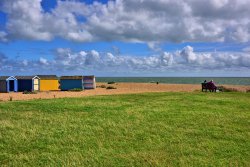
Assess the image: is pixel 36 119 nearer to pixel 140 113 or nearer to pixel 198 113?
pixel 140 113

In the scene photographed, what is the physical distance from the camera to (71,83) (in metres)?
58.4

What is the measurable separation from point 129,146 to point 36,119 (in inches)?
292

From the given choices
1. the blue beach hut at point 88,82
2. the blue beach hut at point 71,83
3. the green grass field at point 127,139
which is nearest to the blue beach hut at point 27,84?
the blue beach hut at point 71,83

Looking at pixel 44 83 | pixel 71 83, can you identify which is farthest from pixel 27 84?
pixel 71 83

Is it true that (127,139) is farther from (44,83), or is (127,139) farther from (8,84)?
(44,83)

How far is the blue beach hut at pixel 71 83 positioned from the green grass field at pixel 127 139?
40.2 metres

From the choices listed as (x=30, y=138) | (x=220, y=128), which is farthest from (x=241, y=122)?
(x=30, y=138)

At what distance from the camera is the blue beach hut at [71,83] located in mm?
58266

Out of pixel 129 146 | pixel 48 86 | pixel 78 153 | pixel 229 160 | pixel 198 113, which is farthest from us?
pixel 48 86

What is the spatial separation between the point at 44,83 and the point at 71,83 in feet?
16.0

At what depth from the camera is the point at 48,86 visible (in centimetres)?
5816

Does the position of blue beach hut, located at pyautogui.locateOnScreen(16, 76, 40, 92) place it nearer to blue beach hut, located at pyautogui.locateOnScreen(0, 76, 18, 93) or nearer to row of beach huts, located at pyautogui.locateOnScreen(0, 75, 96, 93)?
row of beach huts, located at pyautogui.locateOnScreen(0, 75, 96, 93)

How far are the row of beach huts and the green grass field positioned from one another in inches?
1504

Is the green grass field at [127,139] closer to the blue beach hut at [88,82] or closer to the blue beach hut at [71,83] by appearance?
the blue beach hut at [71,83]
